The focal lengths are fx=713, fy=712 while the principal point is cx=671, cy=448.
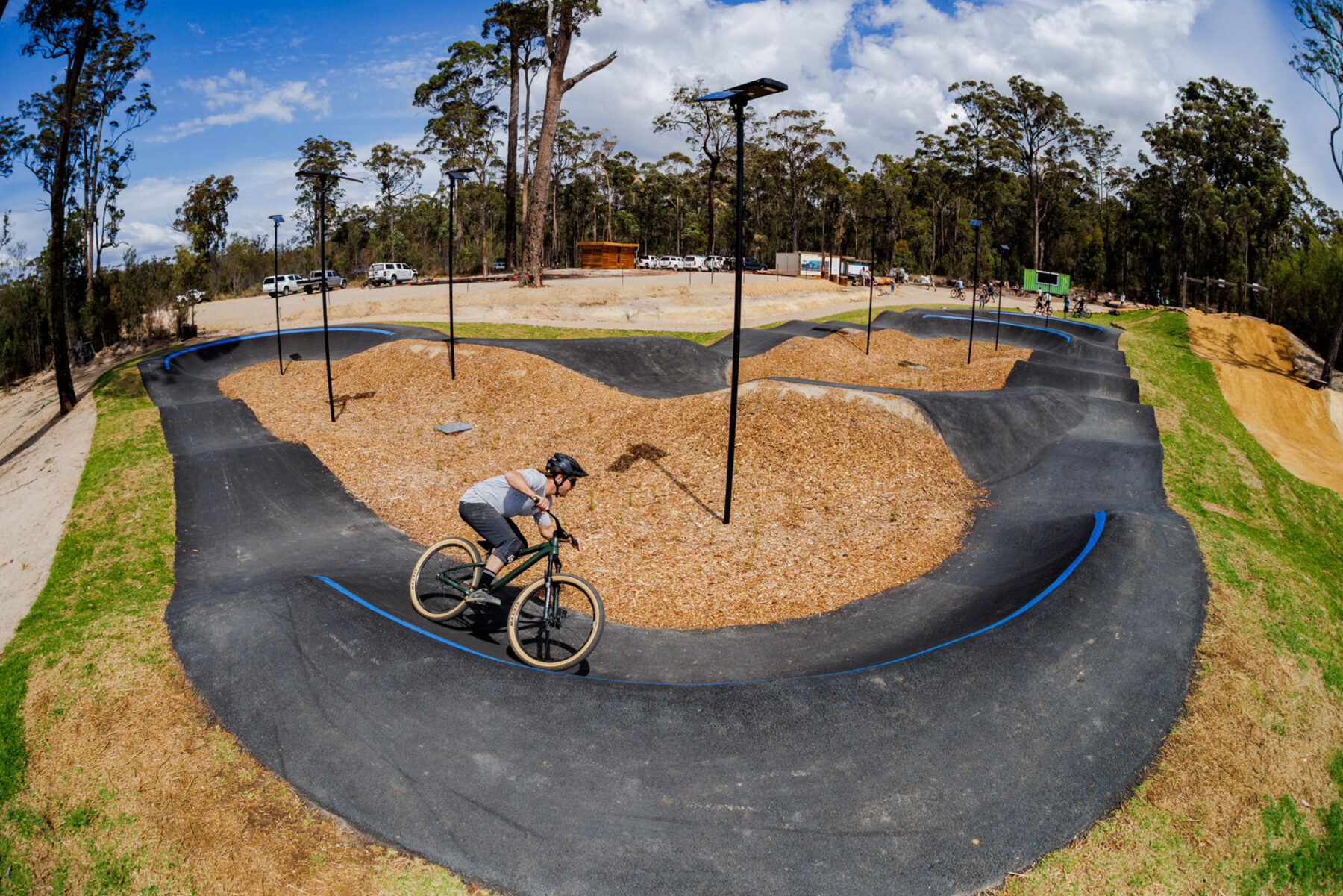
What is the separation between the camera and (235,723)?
623cm

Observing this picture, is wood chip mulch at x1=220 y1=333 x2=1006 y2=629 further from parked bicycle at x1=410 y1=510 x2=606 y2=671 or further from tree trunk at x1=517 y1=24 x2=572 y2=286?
tree trunk at x1=517 y1=24 x2=572 y2=286

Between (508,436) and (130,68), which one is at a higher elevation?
(130,68)

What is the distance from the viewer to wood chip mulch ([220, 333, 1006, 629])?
35.8 feet

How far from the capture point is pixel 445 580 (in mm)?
8109

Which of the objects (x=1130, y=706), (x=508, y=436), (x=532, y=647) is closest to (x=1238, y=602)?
(x=1130, y=706)

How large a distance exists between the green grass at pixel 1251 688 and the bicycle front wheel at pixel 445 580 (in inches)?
235

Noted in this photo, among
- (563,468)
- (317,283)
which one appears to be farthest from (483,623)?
(317,283)

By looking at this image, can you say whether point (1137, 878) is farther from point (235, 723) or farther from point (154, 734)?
point (154, 734)

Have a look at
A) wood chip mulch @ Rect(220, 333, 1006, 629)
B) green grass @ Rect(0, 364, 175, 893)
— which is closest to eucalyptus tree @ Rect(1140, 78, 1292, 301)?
wood chip mulch @ Rect(220, 333, 1006, 629)

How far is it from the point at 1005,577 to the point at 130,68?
43.9 meters

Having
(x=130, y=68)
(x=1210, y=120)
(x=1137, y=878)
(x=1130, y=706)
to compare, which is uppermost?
(x=1210, y=120)

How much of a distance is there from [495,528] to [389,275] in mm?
54816

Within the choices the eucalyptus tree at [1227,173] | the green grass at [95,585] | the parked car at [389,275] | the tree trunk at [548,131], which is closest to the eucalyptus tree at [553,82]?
the tree trunk at [548,131]

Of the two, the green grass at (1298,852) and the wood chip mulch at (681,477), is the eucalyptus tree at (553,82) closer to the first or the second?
the wood chip mulch at (681,477)
